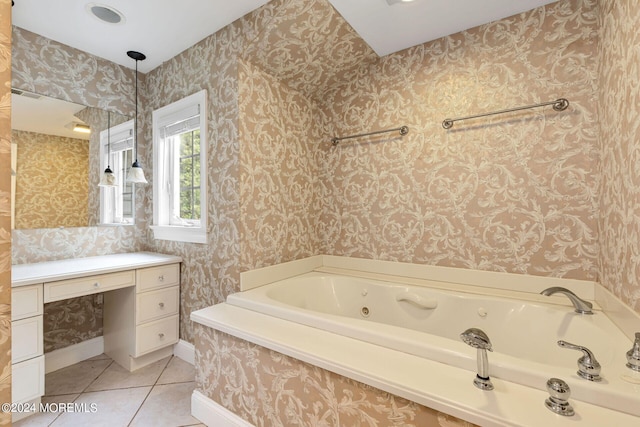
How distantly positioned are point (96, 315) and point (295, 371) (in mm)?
1966

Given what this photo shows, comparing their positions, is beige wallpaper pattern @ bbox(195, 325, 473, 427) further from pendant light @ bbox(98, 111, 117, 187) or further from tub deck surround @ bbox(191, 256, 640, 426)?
pendant light @ bbox(98, 111, 117, 187)

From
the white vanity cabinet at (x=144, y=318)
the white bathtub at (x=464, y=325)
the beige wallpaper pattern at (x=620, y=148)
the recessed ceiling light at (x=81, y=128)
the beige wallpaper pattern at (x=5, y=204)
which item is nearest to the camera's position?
the beige wallpaper pattern at (x=5, y=204)

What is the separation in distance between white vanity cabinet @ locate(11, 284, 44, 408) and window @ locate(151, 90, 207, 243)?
0.87 meters

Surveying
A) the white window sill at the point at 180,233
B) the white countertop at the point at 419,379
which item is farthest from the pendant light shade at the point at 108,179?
the white countertop at the point at 419,379

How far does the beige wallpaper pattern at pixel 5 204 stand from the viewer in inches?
19.5

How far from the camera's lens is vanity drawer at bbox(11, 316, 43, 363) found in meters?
1.47

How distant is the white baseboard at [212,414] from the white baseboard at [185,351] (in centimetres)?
60

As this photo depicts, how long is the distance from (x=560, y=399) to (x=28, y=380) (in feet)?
7.65

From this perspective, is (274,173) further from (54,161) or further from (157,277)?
(54,161)

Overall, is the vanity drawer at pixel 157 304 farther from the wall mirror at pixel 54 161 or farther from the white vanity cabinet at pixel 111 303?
the wall mirror at pixel 54 161

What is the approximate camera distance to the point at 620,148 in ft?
3.98

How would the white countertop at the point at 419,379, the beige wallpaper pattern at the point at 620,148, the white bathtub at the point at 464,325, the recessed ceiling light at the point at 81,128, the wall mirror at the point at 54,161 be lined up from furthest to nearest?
the recessed ceiling light at the point at 81,128 < the wall mirror at the point at 54,161 < the beige wallpaper pattern at the point at 620,148 < the white bathtub at the point at 464,325 < the white countertop at the point at 419,379

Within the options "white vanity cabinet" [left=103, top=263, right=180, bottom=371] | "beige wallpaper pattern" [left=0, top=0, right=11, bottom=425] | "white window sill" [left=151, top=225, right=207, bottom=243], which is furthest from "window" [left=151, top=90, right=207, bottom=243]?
"beige wallpaper pattern" [left=0, top=0, right=11, bottom=425]

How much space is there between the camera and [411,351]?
3.67 feet
